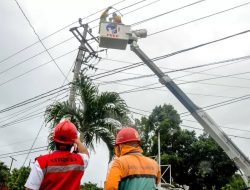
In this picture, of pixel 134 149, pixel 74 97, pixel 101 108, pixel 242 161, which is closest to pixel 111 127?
pixel 101 108

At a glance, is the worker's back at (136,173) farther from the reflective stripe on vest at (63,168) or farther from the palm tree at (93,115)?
the palm tree at (93,115)

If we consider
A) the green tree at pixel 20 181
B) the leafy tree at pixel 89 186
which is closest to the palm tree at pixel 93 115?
the green tree at pixel 20 181

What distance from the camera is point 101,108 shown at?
1047 centimetres

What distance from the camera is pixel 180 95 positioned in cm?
1238

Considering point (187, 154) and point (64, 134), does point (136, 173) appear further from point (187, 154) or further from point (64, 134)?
point (187, 154)

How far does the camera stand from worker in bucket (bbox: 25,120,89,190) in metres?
3.25

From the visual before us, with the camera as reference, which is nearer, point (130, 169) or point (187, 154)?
point (130, 169)

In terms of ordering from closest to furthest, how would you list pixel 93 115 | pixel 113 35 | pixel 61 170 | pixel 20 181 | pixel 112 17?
pixel 61 170 < pixel 93 115 < pixel 113 35 < pixel 112 17 < pixel 20 181

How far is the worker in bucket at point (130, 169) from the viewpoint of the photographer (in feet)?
11.2

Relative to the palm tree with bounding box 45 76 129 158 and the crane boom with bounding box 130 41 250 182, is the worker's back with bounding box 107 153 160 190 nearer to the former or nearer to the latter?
the palm tree with bounding box 45 76 129 158

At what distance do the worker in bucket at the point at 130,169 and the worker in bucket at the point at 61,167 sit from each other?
29 cm

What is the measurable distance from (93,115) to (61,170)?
7053 mm

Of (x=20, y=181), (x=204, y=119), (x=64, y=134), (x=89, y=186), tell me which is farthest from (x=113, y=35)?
(x=89, y=186)

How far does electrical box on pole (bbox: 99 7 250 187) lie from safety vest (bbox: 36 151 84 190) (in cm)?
844
